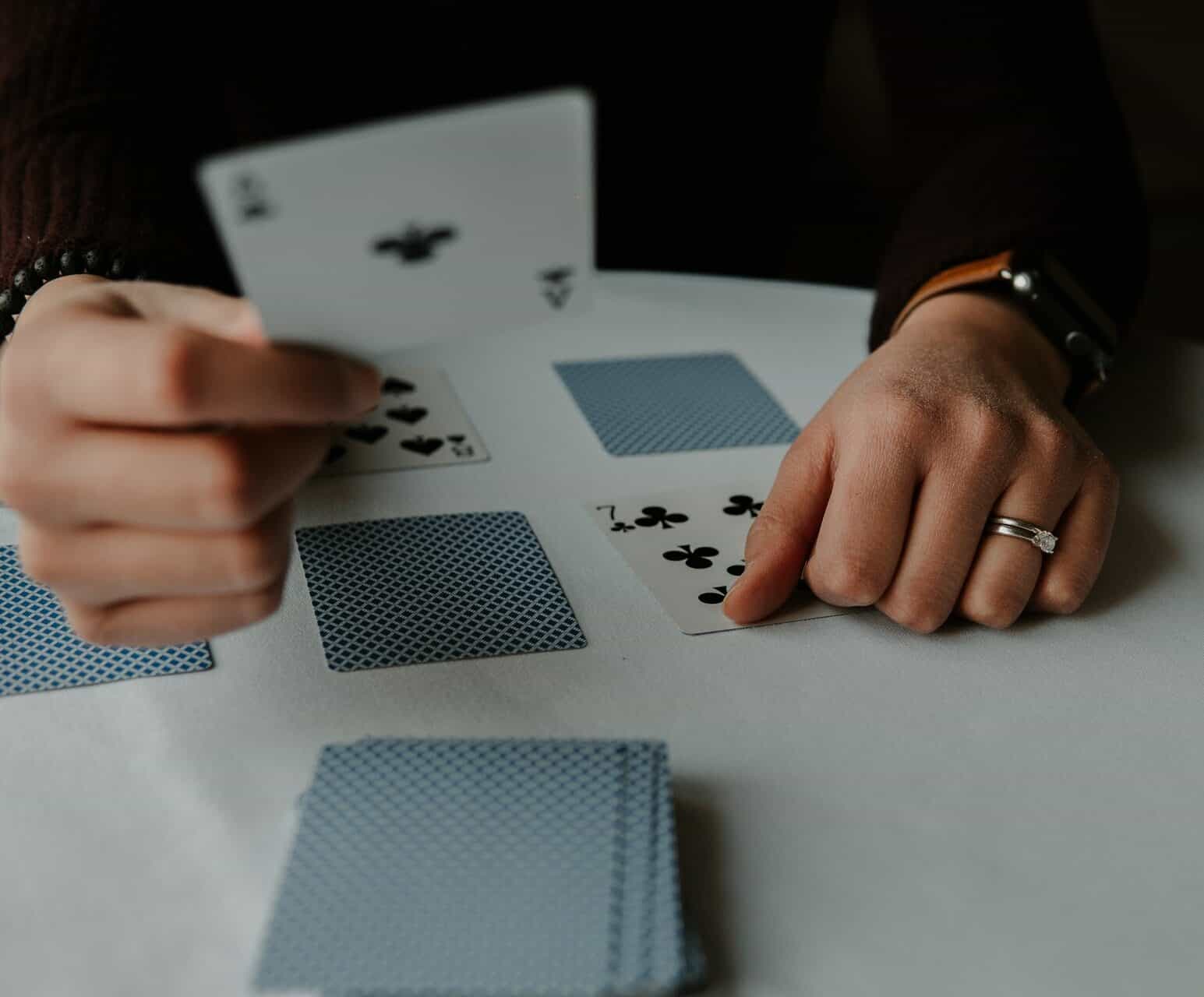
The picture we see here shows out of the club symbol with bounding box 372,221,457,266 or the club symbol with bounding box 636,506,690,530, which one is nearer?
the club symbol with bounding box 372,221,457,266

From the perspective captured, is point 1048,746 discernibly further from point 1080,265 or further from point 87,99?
point 87,99

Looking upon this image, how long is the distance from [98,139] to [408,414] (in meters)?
0.47

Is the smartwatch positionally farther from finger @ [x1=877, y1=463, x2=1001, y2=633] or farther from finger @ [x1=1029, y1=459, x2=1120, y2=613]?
finger @ [x1=877, y1=463, x2=1001, y2=633]

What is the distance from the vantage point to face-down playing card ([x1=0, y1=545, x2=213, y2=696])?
0.84m

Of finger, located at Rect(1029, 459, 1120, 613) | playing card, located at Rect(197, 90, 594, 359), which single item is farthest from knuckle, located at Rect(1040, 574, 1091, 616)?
playing card, located at Rect(197, 90, 594, 359)

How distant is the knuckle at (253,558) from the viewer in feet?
2.29

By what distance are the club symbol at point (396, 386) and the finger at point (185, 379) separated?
0.67m

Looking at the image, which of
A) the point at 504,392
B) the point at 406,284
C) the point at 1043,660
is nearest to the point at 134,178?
the point at 504,392

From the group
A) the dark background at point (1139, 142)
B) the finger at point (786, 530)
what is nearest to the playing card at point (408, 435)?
the finger at point (786, 530)

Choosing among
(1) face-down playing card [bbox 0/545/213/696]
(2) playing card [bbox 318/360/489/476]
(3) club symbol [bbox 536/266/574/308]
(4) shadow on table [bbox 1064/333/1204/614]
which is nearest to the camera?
(3) club symbol [bbox 536/266/574/308]

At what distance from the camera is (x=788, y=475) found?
102 cm

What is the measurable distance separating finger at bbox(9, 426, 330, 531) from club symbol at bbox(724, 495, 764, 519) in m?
0.54

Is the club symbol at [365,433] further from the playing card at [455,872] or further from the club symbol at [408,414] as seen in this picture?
the playing card at [455,872]

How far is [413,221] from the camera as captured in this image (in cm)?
62
